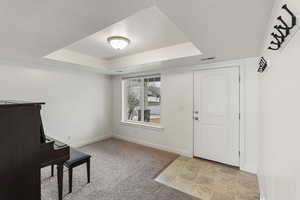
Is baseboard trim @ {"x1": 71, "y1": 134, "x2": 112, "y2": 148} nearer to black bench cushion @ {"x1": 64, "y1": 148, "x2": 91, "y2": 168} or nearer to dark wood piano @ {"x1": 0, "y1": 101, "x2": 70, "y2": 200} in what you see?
black bench cushion @ {"x1": 64, "y1": 148, "x2": 91, "y2": 168}

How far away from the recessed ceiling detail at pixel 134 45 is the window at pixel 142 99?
0.91 meters

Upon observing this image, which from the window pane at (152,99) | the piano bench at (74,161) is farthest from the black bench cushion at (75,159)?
the window pane at (152,99)

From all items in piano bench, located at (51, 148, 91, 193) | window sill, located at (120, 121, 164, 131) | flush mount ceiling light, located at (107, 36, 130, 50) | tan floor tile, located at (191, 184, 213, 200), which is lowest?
tan floor tile, located at (191, 184, 213, 200)

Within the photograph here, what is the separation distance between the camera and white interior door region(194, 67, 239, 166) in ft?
9.41

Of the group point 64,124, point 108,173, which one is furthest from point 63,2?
point 64,124

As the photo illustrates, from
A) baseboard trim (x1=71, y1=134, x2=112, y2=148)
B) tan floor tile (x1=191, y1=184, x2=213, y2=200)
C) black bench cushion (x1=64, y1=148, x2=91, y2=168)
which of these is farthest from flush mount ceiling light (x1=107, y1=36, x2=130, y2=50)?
baseboard trim (x1=71, y1=134, x2=112, y2=148)

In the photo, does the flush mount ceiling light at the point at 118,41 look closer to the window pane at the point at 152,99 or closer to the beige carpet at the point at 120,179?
the window pane at the point at 152,99

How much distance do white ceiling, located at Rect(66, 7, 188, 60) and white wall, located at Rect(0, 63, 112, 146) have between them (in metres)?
1.02

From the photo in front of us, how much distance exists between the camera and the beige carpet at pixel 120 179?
202 cm

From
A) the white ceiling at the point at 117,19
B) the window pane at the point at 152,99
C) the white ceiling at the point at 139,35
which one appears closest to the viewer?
the white ceiling at the point at 117,19

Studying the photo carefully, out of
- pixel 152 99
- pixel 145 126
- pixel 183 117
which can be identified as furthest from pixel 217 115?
pixel 145 126

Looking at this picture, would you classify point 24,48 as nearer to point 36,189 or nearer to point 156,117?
point 36,189

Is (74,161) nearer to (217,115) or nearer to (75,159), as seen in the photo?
(75,159)

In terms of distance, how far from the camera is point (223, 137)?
2984mm
